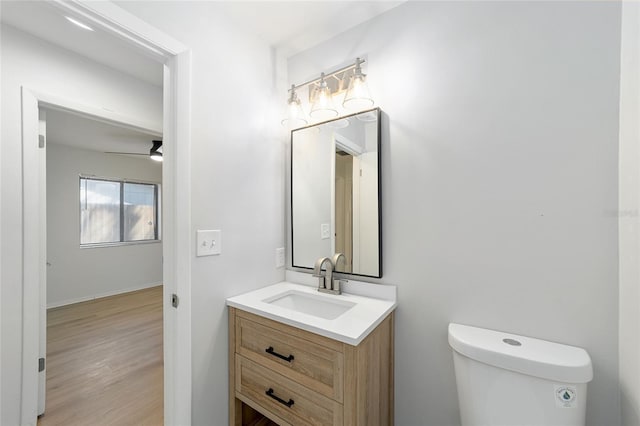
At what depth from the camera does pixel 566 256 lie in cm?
93

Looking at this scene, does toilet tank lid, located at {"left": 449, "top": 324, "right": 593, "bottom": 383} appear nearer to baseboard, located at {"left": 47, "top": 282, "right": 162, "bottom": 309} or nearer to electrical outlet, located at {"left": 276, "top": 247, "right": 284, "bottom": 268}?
electrical outlet, located at {"left": 276, "top": 247, "right": 284, "bottom": 268}

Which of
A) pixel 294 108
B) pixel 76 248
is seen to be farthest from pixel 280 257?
pixel 76 248

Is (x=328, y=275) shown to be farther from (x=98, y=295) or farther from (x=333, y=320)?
(x=98, y=295)

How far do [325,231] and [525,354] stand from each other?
1026 mm

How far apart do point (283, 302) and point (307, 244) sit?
0.38 m

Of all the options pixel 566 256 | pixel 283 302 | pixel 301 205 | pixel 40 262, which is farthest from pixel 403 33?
pixel 40 262

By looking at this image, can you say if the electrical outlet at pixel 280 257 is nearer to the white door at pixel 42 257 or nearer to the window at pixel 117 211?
the white door at pixel 42 257

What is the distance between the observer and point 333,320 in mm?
1062

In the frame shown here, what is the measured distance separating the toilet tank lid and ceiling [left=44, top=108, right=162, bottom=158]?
116 inches

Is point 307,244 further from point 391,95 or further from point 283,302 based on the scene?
point 391,95

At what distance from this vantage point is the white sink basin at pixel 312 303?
4.42 feet

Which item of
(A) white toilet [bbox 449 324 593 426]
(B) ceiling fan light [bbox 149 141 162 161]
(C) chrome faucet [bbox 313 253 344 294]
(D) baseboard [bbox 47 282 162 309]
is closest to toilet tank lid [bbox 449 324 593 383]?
(A) white toilet [bbox 449 324 593 426]

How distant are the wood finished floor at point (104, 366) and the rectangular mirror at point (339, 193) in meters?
1.50

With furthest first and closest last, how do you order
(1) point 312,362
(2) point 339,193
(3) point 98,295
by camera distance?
(3) point 98,295 → (2) point 339,193 → (1) point 312,362
